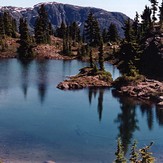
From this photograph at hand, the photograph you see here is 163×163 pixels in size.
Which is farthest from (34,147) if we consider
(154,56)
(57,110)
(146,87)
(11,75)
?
(154,56)

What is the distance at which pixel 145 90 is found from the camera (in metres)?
101

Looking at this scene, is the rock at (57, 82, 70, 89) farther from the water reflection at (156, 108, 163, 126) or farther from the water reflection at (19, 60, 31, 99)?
the water reflection at (156, 108, 163, 126)

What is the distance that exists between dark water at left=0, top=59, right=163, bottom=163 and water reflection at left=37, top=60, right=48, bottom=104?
259mm

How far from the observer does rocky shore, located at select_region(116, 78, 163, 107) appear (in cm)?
9750

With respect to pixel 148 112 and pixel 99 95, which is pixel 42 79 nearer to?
pixel 99 95

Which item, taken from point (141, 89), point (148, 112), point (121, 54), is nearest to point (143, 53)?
point (121, 54)

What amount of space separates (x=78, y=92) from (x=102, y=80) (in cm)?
1571

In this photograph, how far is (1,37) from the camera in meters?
184

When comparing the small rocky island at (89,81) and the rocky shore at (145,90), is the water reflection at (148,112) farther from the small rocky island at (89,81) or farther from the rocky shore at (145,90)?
the small rocky island at (89,81)

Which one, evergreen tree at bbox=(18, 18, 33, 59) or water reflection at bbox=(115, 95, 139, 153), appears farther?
evergreen tree at bbox=(18, 18, 33, 59)

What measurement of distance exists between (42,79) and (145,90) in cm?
3589

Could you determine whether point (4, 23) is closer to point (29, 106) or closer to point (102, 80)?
point (102, 80)

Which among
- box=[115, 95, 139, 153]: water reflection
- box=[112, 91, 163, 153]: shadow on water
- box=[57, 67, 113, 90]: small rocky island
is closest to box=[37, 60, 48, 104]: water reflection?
box=[57, 67, 113, 90]: small rocky island

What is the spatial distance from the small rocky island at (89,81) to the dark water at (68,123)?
3.86 metres
